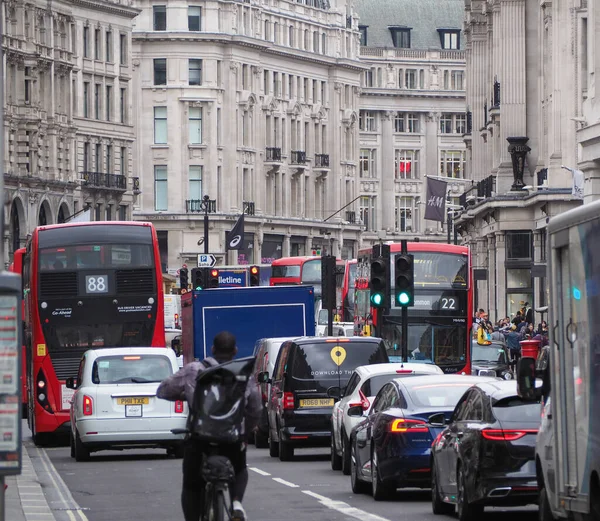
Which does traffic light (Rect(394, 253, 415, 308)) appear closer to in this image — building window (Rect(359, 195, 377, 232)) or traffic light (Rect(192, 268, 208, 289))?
traffic light (Rect(192, 268, 208, 289))

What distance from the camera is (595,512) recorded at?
14039mm

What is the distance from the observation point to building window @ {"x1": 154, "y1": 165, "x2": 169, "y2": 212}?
12875 cm

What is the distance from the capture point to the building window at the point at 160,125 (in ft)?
425

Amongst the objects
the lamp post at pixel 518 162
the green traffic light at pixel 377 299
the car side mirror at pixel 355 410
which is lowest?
the car side mirror at pixel 355 410

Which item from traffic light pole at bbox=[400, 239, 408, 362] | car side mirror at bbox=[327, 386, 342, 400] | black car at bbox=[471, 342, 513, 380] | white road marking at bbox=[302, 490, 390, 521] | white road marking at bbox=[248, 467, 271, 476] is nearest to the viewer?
white road marking at bbox=[302, 490, 390, 521]

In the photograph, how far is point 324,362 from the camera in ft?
99.5

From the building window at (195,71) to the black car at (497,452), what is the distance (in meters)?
112

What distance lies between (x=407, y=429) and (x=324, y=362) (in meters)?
8.85

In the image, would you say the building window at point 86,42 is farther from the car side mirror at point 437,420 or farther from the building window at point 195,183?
the car side mirror at point 437,420

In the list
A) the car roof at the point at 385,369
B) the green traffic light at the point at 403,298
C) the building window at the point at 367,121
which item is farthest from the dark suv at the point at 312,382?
the building window at the point at 367,121

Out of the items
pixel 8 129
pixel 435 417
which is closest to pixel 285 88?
pixel 8 129

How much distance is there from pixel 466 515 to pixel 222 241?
11006 cm

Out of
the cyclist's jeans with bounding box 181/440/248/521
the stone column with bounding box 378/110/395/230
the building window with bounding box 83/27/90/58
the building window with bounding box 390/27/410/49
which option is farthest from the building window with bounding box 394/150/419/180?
the cyclist's jeans with bounding box 181/440/248/521

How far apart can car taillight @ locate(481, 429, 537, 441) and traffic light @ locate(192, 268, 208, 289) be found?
1341 inches
